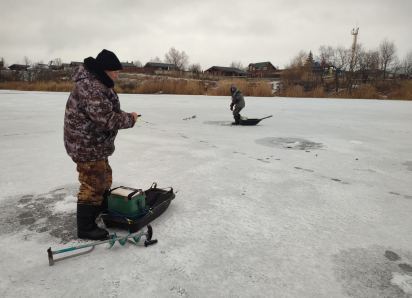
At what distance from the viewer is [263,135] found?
5.98 m

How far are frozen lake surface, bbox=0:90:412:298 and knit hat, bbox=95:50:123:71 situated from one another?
49.5 inches

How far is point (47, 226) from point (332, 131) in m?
6.29

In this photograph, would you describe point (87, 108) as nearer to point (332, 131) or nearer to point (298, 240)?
point (298, 240)

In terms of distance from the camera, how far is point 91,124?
76.9 inches

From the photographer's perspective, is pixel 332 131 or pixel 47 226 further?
pixel 332 131

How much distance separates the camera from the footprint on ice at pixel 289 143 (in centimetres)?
488

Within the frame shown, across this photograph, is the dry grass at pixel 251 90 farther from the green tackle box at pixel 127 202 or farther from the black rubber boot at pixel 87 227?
the black rubber boot at pixel 87 227

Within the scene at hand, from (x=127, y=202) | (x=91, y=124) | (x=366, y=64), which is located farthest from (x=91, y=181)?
(x=366, y=64)

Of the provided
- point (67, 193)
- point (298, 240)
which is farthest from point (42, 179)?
point (298, 240)

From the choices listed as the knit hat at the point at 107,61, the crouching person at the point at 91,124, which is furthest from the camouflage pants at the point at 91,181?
the knit hat at the point at 107,61

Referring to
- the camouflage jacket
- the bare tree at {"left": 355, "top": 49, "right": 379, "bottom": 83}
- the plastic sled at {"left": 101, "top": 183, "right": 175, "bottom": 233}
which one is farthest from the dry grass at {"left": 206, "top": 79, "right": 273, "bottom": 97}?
the bare tree at {"left": 355, "top": 49, "right": 379, "bottom": 83}

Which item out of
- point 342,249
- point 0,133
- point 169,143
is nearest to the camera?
point 342,249

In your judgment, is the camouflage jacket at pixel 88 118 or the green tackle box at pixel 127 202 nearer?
the camouflage jacket at pixel 88 118

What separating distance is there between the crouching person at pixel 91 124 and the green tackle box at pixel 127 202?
0.46ft
